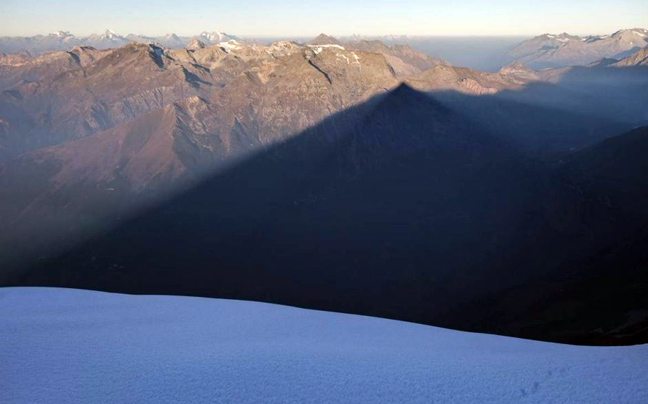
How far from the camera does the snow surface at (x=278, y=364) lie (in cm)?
638

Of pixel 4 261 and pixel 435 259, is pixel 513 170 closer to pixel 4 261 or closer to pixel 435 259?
pixel 435 259

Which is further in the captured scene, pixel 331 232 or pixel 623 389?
pixel 331 232

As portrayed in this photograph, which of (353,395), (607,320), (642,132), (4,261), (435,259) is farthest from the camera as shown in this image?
(642,132)

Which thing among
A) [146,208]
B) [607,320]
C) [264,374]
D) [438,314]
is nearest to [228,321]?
[264,374]

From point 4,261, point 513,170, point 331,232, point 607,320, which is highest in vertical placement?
point 513,170

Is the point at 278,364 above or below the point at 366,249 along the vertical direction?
above

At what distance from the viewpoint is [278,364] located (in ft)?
23.4

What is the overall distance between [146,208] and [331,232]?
89625 mm

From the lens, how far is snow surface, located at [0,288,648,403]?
638cm

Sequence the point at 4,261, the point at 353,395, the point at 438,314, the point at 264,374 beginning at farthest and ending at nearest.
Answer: the point at 4,261 < the point at 438,314 < the point at 264,374 < the point at 353,395

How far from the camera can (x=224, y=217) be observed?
191375 millimetres

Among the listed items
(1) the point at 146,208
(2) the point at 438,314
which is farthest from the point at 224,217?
(2) the point at 438,314

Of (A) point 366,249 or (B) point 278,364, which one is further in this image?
(A) point 366,249

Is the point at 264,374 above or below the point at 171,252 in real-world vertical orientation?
above
